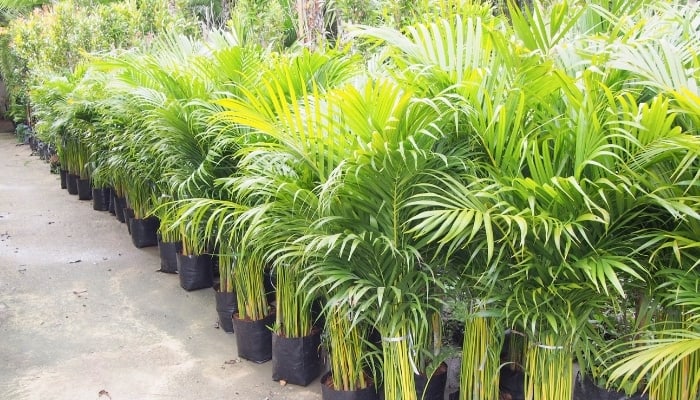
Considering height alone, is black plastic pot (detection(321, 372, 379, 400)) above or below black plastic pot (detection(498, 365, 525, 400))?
below

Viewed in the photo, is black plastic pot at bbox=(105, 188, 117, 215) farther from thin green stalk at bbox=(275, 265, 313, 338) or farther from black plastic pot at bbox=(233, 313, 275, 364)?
thin green stalk at bbox=(275, 265, 313, 338)

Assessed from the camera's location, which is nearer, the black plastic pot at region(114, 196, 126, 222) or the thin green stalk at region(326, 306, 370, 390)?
the thin green stalk at region(326, 306, 370, 390)

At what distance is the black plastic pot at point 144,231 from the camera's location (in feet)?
17.3

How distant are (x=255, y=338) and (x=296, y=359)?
380 millimetres

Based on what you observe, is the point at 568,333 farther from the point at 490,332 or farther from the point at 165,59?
the point at 165,59

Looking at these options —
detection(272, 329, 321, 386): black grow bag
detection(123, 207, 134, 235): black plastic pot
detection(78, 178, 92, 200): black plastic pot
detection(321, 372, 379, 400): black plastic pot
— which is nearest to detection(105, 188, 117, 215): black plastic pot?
detection(123, 207, 134, 235): black plastic pot

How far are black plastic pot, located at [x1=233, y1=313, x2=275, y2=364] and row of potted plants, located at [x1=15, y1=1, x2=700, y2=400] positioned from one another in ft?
2.61

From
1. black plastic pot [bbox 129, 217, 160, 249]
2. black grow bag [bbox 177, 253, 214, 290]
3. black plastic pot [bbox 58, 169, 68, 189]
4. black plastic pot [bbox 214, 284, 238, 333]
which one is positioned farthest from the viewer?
black plastic pot [bbox 58, 169, 68, 189]

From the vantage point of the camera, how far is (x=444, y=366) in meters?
2.63

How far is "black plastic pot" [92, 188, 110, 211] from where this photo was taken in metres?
6.58

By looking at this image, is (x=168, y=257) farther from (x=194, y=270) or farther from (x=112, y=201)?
(x=112, y=201)

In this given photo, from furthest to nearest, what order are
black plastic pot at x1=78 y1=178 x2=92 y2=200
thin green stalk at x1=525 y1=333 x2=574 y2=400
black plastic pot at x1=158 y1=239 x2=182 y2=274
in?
black plastic pot at x1=78 y1=178 x2=92 y2=200
black plastic pot at x1=158 y1=239 x2=182 y2=274
thin green stalk at x1=525 y1=333 x2=574 y2=400

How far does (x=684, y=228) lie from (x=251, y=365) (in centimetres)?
228

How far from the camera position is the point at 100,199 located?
6625 mm
